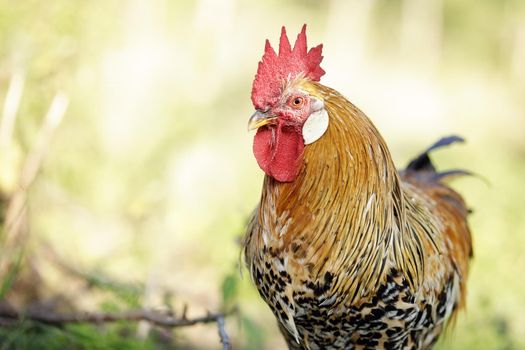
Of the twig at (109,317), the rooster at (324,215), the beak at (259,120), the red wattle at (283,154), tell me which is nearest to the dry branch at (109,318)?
the twig at (109,317)

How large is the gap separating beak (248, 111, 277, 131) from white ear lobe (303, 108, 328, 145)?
14cm

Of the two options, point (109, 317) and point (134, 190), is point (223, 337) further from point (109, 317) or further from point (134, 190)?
point (134, 190)

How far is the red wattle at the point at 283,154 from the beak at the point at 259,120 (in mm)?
49

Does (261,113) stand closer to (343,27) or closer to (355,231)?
(355,231)

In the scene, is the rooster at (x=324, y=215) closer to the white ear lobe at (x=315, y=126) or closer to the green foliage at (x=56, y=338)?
the white ear lobe at (x=315, y=126)

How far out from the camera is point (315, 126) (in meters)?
2.68

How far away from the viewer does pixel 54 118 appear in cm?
450

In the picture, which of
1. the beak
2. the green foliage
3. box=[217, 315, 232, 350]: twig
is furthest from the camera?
the green foliage

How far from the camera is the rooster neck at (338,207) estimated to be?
2719 millimetres

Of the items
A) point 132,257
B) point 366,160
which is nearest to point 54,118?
point 132,257

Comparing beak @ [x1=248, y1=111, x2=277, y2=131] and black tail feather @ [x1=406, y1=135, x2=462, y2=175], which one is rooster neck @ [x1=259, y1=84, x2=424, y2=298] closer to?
beak @ [x1=248, y1=111, x2=277, y2=131]

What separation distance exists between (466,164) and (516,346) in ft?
25.1

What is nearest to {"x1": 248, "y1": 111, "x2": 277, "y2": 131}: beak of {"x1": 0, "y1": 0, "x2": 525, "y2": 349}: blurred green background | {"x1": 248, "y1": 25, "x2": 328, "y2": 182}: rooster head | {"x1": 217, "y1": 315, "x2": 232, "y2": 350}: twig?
{"x1": 248, "y1": 25, "x2": 328, "y2": 182}: rooster head

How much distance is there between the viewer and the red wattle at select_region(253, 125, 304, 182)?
2.70 meters
